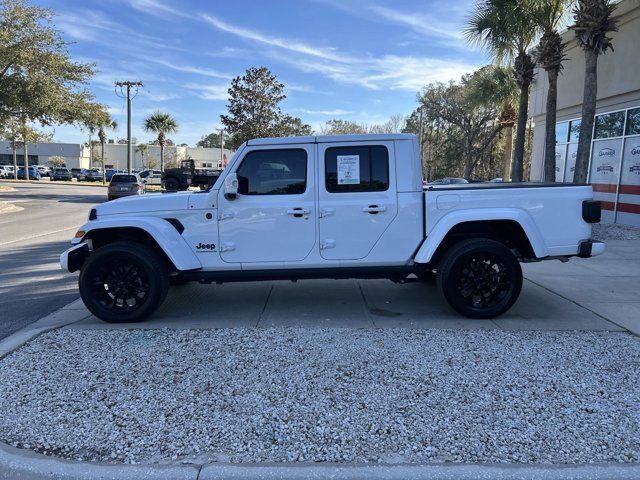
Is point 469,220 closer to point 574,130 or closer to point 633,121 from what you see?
point 633,121

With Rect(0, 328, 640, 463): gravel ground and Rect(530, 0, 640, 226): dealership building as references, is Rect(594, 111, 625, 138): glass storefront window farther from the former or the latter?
Rect(0, 328, 640, 463): gravel ground

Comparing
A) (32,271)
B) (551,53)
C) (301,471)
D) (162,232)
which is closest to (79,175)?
(32,271)

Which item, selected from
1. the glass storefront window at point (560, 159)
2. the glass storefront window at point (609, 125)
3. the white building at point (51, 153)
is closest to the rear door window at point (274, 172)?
the glass storefront window at point (609, 125)

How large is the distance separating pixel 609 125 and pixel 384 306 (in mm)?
12562

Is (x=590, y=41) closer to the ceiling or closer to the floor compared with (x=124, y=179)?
closer to the ceiling

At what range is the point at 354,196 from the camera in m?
5.23

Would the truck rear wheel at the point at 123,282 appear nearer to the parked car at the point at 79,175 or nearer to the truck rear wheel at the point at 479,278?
the truck rear wheel at the point at 479,278

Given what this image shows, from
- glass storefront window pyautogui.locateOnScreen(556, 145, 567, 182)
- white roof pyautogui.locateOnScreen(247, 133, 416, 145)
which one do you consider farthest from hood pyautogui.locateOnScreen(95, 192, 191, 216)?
glass storefront window pyautogui.locateOnScreen(556, 145, 567, 182)

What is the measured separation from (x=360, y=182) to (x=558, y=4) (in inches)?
469

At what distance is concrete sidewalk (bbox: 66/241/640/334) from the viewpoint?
5305mm

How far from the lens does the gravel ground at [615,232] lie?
11.7 metres

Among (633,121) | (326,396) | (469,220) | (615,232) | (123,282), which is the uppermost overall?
(633,121)

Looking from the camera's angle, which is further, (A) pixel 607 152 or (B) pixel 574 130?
(B) pixel 574 130

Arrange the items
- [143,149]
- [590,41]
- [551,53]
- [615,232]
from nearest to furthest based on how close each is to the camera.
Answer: [590,41] < [615,232] < [551,53] < [143,149]
